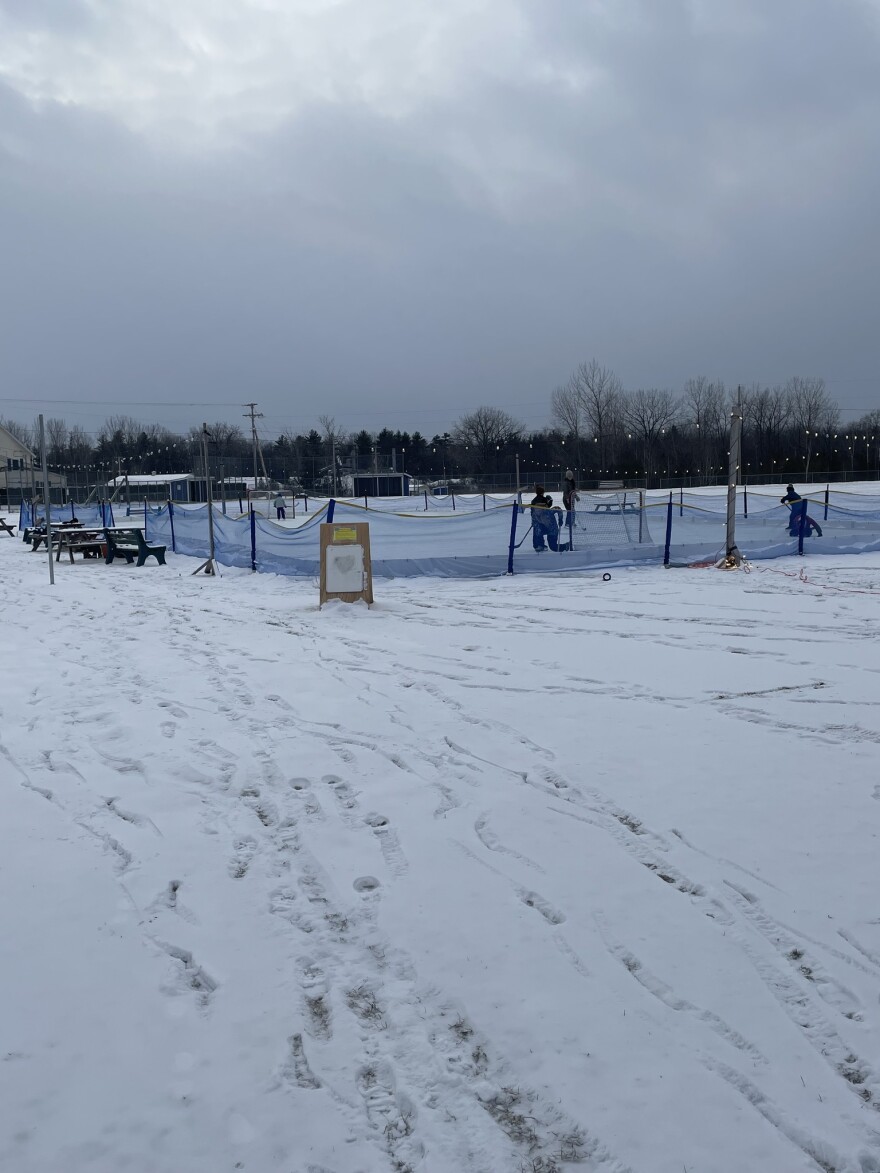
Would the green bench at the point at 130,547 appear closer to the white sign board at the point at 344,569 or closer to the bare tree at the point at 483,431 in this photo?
the white sign board at the point at 344,569

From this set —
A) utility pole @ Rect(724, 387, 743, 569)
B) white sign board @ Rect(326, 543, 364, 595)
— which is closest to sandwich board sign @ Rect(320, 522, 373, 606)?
white sign board @ Rect(326, 543, 364, 595)

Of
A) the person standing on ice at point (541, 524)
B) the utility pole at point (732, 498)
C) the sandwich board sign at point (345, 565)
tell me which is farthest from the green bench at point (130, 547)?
the utility pole at point (732, 498)

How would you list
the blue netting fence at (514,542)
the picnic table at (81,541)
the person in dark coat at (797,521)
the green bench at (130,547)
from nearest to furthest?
the blue netting fence at (514,542) → the person in dark coat at (797,521) → the green bench at (130,547) → the picnic table at (81,541)

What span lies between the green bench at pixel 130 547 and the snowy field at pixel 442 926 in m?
13.3

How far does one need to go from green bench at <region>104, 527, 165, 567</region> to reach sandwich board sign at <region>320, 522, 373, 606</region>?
9.12m

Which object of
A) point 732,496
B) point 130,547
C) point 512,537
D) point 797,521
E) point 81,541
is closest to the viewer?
point 512,537

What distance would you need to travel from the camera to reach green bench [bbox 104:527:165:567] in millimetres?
20344

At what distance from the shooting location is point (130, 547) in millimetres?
21578

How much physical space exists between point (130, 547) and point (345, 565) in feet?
36.6

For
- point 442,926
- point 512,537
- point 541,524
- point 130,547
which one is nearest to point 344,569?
point 512,537

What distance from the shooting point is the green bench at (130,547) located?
801 inches

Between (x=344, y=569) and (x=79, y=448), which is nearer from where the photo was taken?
(x=344, y=569)

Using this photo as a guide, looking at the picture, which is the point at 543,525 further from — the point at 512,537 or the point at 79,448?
the point at 79,448

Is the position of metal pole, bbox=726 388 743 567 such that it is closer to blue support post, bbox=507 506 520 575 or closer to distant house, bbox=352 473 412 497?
blue support post, bbox=507 506 520 575
